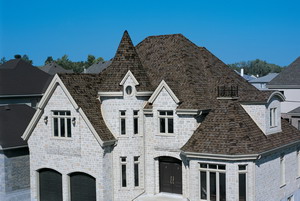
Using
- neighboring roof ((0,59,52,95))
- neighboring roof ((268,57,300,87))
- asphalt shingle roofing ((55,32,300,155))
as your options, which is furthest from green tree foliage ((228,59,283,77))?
asphalt shingle roofing ((55,32,300,155))

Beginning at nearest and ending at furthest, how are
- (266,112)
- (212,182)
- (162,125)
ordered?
(212,182) < (266,112) < (162,125)

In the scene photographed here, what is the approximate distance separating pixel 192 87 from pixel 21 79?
84.5 feet

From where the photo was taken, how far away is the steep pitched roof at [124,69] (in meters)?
27.1

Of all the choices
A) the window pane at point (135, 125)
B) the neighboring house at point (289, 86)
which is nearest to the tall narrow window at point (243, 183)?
the window pane at point (135, 125)

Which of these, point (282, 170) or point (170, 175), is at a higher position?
point (282, 170)

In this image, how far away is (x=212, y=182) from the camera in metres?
24.4

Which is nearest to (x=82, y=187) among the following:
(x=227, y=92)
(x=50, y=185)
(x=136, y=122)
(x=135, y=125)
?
(x=50, y=185)

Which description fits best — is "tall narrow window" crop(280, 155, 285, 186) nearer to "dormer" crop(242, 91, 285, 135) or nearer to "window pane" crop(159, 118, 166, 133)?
"dormer" crop(242, 91, 285, 135)

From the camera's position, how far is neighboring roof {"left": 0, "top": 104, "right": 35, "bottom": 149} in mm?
30416

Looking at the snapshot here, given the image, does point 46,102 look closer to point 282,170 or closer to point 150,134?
point 150,134

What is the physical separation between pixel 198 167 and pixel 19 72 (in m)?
29.7

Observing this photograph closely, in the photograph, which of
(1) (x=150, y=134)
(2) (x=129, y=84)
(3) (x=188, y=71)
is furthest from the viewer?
(3) (x=188, y=71)

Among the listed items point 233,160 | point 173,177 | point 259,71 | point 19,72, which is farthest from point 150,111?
point 259,71

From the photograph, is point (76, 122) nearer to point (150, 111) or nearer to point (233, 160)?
point (150, 111)
